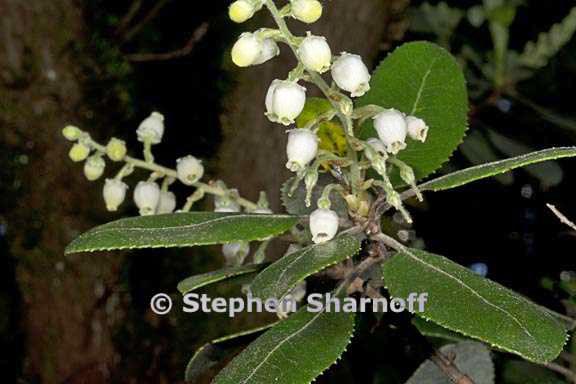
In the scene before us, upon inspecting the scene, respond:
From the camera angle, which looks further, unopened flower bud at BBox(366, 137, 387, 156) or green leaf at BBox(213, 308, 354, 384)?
unopened flower bud at BBox(366, 137, 387, 156)

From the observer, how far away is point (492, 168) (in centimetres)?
71

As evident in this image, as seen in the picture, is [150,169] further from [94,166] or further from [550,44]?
[550,44]

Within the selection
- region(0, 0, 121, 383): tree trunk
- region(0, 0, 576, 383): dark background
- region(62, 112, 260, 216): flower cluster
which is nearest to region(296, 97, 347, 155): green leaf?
region(62, 112, 260, 216): flower cluster

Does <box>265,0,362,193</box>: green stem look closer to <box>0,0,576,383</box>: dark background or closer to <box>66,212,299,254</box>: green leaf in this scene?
Answer: <box>66,212,299,254</box>: green leaf

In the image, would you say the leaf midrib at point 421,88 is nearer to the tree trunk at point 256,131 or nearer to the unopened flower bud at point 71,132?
the unopened flower bud at point 71,132

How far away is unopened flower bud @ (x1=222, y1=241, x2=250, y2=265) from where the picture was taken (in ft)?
3.11

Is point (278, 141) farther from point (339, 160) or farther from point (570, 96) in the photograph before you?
point (339, 160)

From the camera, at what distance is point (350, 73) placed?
0.73 metres

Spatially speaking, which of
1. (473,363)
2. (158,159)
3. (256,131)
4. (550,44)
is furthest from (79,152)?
(550,44)

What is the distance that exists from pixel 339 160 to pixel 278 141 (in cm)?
85

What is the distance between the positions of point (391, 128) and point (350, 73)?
6 cm

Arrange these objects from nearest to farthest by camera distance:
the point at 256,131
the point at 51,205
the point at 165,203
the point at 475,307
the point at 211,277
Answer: the point at 475,307 → the point at 211,277 → the point at 165,203 → the point at 51,205 → the point at 256,131

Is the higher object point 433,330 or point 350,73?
point 350,73

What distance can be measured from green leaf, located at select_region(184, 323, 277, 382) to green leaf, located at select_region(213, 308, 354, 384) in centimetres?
21
